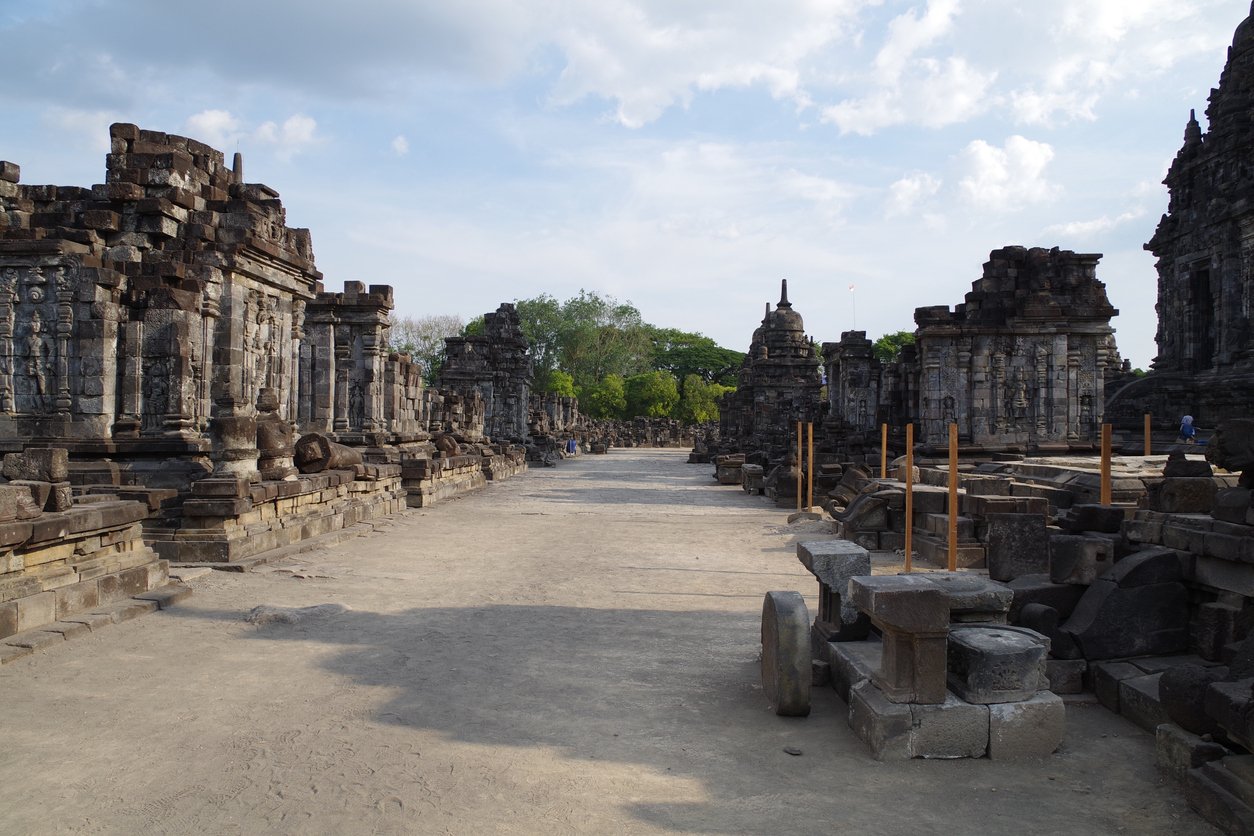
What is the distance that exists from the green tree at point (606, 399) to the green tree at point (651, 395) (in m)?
0.71

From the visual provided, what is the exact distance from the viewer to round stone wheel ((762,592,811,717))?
436 cm

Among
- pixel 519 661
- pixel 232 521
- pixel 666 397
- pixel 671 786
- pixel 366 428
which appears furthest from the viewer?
pixel 666 397

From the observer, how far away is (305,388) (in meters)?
16.2

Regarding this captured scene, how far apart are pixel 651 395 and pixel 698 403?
13.1 feet

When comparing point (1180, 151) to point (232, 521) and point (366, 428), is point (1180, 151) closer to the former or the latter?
point (366, 428)

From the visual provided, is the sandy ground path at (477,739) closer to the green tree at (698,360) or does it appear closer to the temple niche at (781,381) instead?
the temple niche at (781,381)

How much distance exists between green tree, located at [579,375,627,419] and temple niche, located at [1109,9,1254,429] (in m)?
39.1

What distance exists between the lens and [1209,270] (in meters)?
26.3

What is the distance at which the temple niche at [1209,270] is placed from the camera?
23.1 m

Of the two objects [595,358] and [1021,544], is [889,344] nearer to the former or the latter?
[595,358]

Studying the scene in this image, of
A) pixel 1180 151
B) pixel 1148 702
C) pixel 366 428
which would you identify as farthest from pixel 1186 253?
pixel 1148 702

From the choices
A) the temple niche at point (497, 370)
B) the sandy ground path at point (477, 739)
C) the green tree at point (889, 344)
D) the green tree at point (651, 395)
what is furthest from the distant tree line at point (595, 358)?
the sandy ground path at point (477, 739)

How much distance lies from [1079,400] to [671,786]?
1518cm

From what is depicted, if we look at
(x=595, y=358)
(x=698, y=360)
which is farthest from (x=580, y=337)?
(x=698, y=360)
